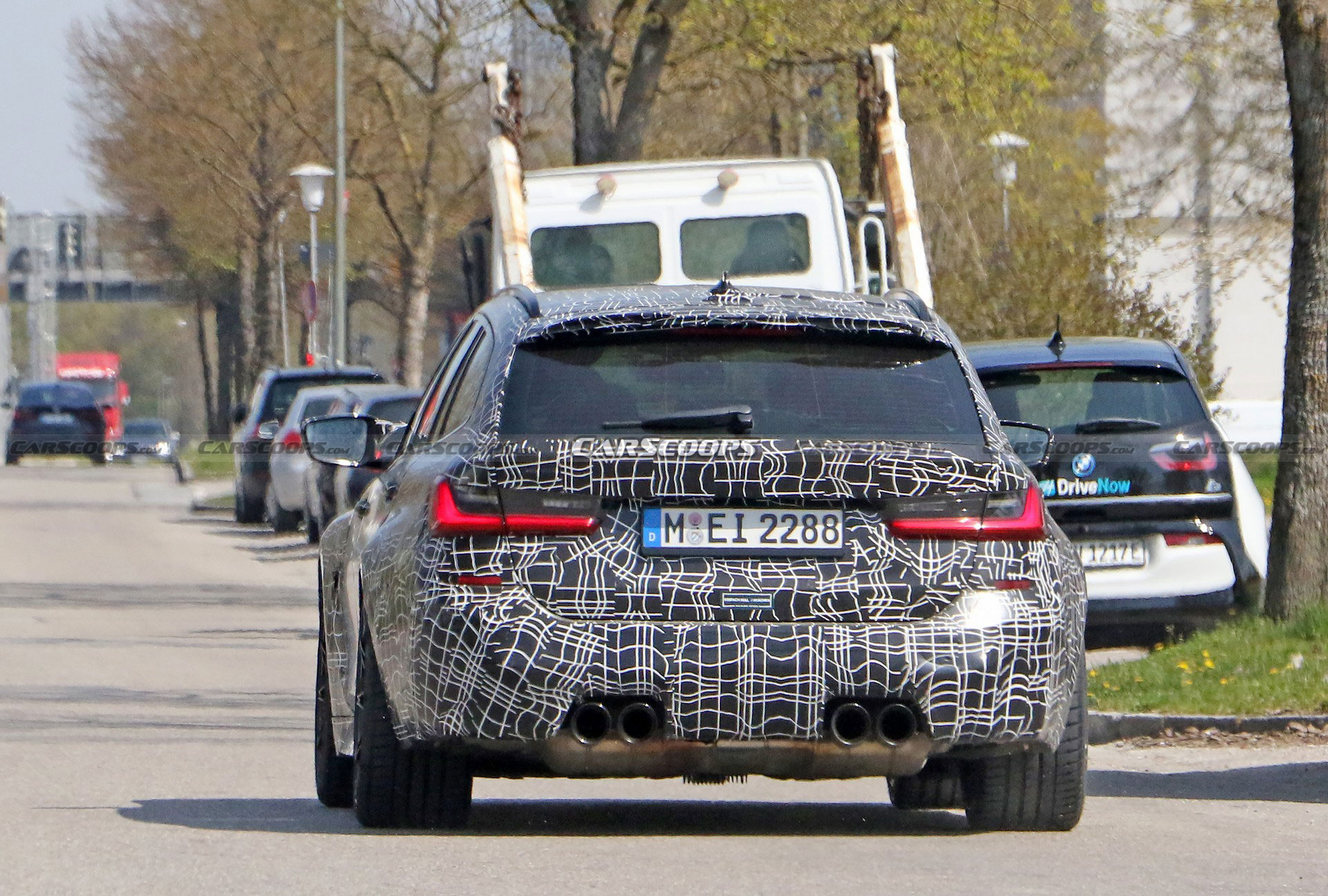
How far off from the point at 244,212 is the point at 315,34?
11.3 metres

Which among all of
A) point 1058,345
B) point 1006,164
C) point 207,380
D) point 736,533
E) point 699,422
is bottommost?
point 207,380

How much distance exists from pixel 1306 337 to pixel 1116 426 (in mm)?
1093

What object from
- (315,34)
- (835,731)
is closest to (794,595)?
(835,731)

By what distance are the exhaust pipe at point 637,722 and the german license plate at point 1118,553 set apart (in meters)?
5.99

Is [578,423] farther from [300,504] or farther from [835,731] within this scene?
[300,504]

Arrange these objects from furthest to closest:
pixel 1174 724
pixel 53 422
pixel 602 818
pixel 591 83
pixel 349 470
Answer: pixel 53 422
pixel 591 83
pixel 349 470
pixel 1174 724
pixel 602 818

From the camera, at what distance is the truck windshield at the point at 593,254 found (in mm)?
15578

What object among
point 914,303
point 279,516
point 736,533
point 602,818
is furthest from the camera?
point 279,516

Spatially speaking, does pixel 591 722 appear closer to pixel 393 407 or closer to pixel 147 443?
pixel 393 407

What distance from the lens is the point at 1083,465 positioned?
38.2 feet

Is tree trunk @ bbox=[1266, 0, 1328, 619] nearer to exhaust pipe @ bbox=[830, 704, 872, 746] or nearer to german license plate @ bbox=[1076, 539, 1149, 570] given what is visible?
german license plate @ bbox=[1076, 539, 1149, 570]

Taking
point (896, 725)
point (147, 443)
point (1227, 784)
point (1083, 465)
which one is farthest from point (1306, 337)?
point (147, 443)

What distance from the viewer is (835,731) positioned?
6055 mm

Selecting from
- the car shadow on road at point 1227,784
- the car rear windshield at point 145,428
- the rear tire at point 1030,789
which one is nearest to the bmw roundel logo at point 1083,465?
the car shadow on road at point 1227,784
